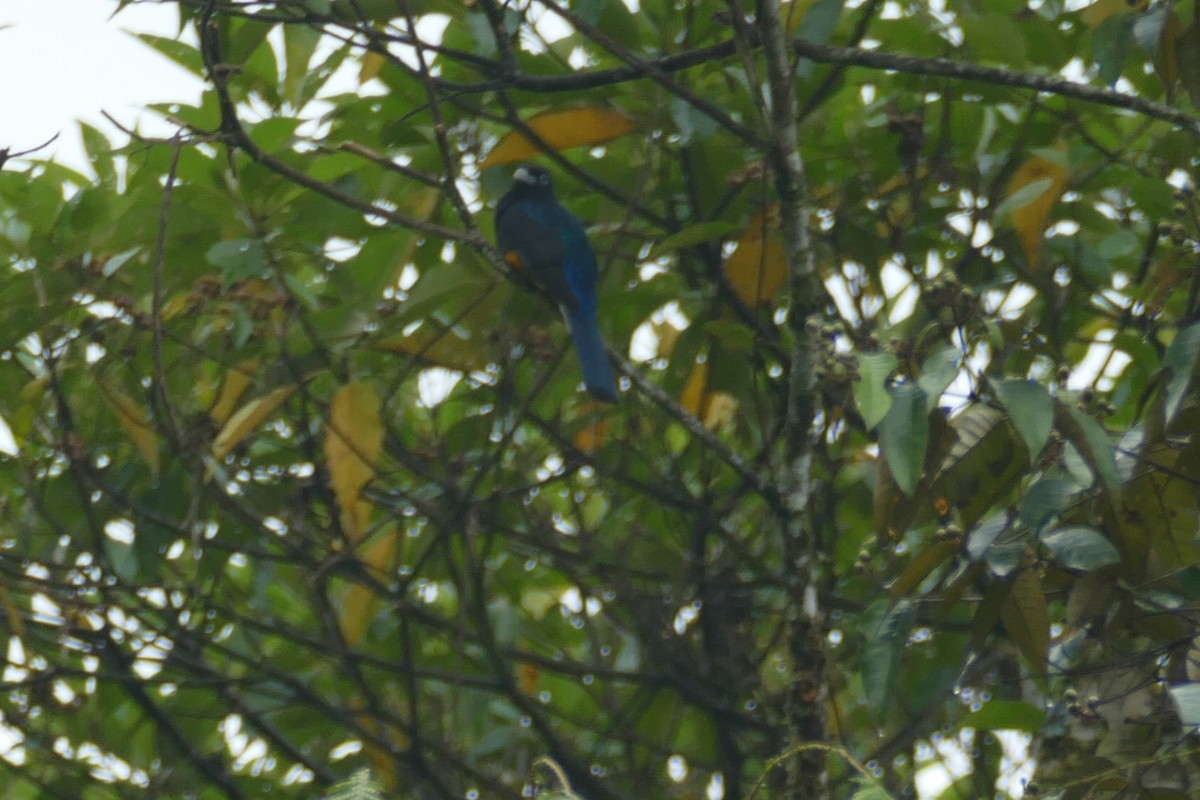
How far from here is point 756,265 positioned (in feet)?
12.1

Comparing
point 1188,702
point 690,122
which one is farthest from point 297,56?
point 1188,702

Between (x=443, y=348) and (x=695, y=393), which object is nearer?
(x=443, y=348)

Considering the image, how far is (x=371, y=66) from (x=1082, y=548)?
2017mm

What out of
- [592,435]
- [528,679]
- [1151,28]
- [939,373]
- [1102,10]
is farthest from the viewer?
[528,679]

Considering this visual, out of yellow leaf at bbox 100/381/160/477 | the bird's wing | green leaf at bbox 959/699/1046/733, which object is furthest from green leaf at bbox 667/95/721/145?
yellow leaf at bbox 100/381/160/477

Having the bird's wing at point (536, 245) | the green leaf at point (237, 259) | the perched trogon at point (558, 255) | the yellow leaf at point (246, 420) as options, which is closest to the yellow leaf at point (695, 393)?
the perched trogon at point (558, 255)

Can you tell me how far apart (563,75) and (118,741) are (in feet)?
8.10

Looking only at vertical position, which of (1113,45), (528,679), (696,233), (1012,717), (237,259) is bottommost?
(1012,717)

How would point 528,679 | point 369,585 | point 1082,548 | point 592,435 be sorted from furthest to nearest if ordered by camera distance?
point 528,679 → point 592,435 → point 369,585 → point 1082,548

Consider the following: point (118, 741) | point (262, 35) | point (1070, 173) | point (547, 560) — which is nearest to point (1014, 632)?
point (1070, 173)

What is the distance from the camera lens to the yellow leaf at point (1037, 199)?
322 cm

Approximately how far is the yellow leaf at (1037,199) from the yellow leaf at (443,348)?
130cm

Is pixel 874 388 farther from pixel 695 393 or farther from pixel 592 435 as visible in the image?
pixel 592 435

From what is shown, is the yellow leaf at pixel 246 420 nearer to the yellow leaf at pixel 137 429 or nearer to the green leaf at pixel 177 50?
the yellow leaf at pixel 137 429
